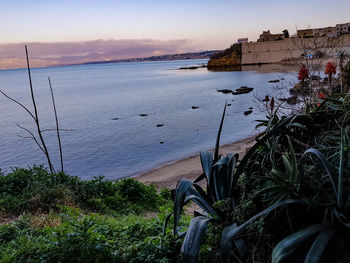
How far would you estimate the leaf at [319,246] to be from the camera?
4.19 ft

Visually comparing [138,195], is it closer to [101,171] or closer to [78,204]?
[78,204]

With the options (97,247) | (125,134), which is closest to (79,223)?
(97,247)

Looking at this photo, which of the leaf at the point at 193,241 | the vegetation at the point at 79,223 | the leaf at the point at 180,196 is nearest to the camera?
the leaf at the point at 193,241

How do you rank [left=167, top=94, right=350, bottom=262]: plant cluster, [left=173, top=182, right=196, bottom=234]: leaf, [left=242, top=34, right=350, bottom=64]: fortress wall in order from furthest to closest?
1. [left=242, top=34, right=350, bottom=64]: fortress wall
2. [left=173, top=182, right=196, bottom=234]: leaf
3. [left=167, top=94, right=350, bottom=262]: plant cluster

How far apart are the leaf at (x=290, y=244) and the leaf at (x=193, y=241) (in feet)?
1.40

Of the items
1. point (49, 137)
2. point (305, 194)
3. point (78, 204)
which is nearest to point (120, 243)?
point (305, 194)

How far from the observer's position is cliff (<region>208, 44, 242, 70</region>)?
92.6 m

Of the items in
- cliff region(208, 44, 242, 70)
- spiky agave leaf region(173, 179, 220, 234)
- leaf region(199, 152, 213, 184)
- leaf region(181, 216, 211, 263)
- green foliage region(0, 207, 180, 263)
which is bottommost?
green foliage region(0, 207, 180, 263)

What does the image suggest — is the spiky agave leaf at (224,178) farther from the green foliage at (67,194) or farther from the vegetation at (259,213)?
the green foliage at (67,194)

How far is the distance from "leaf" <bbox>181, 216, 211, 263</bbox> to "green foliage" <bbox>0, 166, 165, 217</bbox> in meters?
3.80

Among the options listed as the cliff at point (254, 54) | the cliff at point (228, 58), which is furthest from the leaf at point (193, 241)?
the cliff at point (228, 58)

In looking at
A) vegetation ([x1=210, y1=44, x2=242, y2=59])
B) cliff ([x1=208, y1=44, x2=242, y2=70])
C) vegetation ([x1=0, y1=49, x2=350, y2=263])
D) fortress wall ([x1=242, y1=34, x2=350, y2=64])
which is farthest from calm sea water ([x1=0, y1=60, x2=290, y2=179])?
cliff ([x1=208, y1=44, x2=242, y2=70])

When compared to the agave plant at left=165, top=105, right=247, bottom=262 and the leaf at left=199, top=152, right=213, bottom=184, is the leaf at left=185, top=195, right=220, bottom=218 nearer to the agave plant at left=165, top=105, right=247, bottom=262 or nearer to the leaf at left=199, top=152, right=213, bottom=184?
the agave plant at left=165, top=105, right=247, bottom=262

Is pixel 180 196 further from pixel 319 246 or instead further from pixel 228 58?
pixel 228 58
